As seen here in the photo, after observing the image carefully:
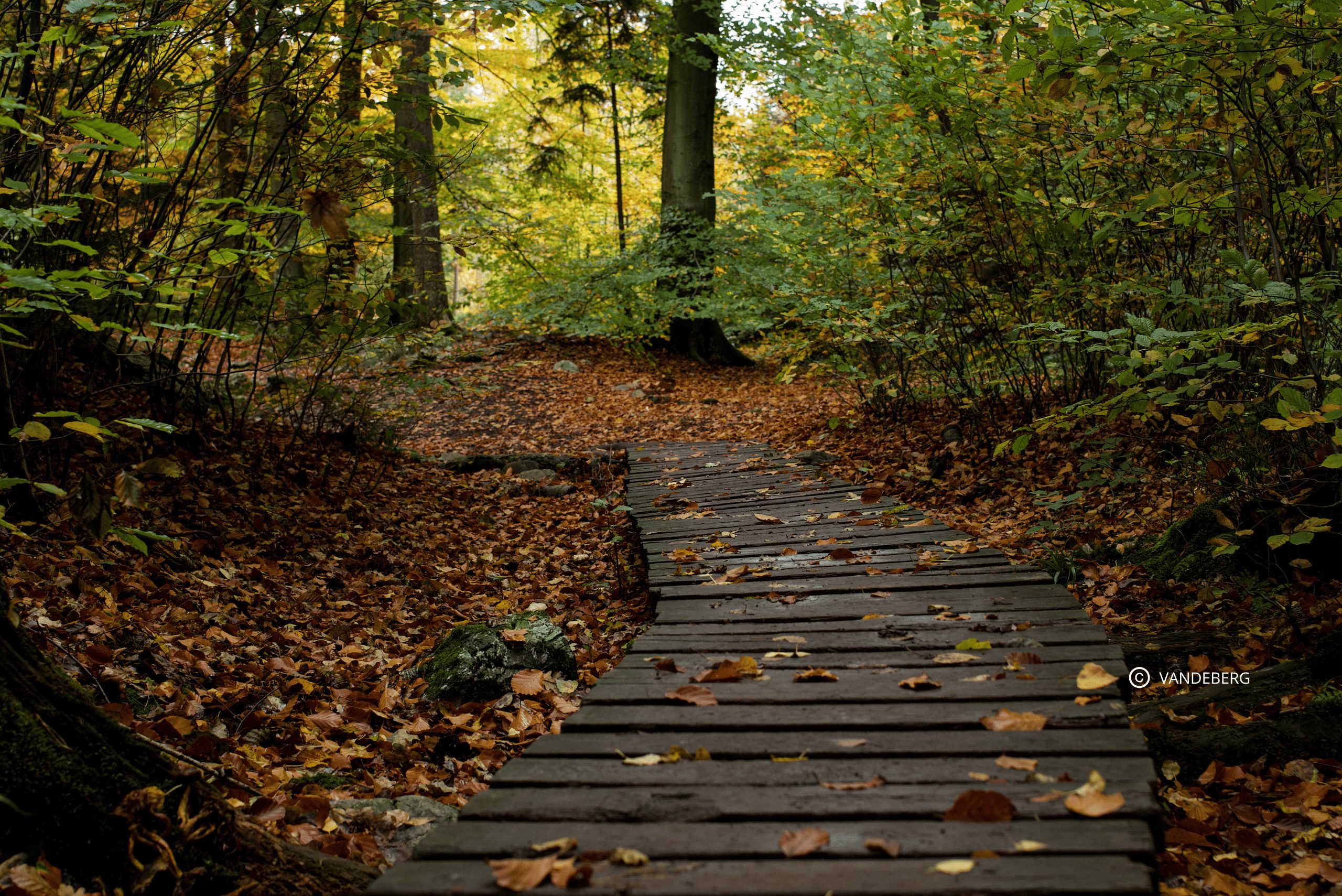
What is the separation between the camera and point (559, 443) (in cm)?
1110

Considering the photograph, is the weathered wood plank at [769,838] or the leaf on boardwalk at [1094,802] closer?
the weathered wood plank at [769,838]

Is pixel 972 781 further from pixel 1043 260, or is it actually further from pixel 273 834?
pixel 1043 260

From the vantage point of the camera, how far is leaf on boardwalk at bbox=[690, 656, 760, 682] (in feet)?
9.65

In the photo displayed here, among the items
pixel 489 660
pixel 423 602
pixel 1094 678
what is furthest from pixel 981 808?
pixel 423 602

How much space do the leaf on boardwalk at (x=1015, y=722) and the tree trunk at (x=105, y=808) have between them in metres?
1.86

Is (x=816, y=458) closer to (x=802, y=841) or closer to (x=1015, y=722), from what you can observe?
(x=1015, y=722)

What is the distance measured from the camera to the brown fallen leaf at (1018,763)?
2.16 m

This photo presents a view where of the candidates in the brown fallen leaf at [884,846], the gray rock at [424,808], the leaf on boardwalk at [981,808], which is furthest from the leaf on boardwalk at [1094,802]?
the gray rock at [424,808]

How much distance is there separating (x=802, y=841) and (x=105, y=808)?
5.69 feet

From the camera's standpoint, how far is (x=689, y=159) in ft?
52.5

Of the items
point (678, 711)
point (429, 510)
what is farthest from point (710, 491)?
point (678, 711)

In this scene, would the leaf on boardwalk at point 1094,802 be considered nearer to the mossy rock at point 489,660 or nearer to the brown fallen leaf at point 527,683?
the brown fallen leaf at point 527,683

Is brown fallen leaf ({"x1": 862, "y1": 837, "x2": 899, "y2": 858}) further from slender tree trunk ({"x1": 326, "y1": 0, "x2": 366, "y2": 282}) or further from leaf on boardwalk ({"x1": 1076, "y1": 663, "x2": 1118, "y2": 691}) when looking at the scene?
slender tree trunk ({"x1": 326, "y1": 0, "x2": 366, "y2": 282})

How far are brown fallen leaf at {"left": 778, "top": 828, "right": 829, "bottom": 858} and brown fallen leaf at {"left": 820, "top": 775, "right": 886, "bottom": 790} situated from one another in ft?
0.71
